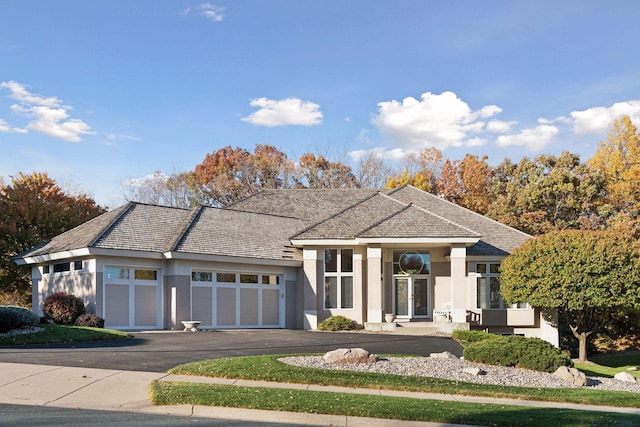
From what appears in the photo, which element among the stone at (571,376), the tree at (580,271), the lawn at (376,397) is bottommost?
the stone at (571,376)

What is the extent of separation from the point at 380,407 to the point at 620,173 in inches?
1436

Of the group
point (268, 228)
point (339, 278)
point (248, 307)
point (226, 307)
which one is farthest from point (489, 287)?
point (226, 307)

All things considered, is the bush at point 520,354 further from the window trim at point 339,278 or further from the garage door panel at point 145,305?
the garage door panel at point 145,305

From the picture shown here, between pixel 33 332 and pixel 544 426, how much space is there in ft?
54.9

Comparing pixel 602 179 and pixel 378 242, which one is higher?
pixel 602 179

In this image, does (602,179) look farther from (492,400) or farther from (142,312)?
(492,400)

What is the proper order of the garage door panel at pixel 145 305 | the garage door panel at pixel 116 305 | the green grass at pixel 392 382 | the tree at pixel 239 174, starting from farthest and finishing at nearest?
the tree at pixel 239 174
the garage door panel at pixel 145 305
the garage door panel at pixel 116 305
the green grass at pixel 392 382

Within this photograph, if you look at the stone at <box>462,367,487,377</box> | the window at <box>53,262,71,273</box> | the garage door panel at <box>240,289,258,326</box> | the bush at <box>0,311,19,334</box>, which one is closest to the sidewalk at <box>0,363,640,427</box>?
the stone at <box>462,367,487,377</box>

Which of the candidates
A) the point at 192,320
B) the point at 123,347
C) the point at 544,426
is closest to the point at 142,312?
the point at 192,320

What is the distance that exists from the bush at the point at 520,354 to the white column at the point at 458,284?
1089cm

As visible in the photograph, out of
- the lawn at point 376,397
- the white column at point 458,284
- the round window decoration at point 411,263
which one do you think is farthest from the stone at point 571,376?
the round window decoration at point 411,263

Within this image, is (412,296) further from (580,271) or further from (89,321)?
(89,321)

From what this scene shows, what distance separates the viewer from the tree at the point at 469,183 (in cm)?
5156

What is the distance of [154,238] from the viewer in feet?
96.5
